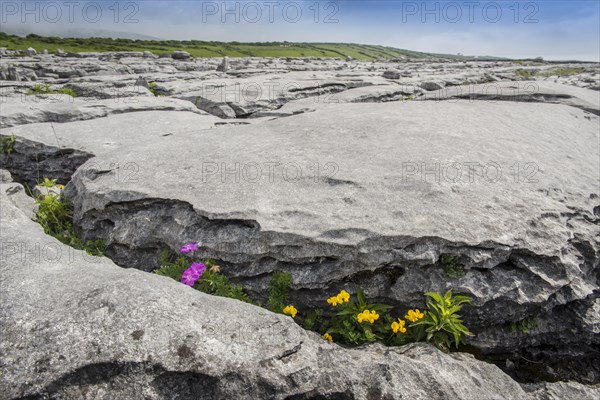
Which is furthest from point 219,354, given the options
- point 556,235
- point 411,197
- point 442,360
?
point 556,235

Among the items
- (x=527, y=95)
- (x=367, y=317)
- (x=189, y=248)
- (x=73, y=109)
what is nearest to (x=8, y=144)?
(x=73, y=109)

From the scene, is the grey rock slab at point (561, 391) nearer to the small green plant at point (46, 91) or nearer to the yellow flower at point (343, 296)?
the yellow flower at point (343, 296)

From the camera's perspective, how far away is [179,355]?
3936 millimetres

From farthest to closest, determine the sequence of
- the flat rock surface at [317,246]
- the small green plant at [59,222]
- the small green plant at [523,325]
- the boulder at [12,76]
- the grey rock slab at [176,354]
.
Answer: the boulder at [12,76]
the small green plant at [59,222]
the small green plant at [523,325]
the flat rock surface at [317,246]
the grey rock slab at [176,354]

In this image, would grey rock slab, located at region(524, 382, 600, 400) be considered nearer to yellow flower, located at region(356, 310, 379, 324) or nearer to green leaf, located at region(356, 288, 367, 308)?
yellow flower, located at region(356, 310, 379, 324)

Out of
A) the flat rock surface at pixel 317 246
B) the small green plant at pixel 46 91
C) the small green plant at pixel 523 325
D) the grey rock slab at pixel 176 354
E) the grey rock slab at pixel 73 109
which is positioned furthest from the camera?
the small green plant at pixel 46 91

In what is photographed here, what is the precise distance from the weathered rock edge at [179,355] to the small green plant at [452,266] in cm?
113

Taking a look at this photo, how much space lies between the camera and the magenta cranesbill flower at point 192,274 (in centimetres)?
555

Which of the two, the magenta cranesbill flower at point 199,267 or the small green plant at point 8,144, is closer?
the magenta cranesbill flower at point 199,267

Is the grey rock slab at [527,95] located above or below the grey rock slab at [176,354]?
above

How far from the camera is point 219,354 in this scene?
4.01 meters

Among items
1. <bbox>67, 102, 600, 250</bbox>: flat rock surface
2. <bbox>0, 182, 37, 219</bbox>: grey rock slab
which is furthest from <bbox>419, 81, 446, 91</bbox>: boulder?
<bbox>0, 182, 37, 219</bbox>: grey rock slab

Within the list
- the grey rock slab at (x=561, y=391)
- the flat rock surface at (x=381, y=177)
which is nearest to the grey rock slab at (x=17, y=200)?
the flat rock surface at (x=381, y=177)

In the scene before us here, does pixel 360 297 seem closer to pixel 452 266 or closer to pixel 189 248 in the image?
pixel 452 266
